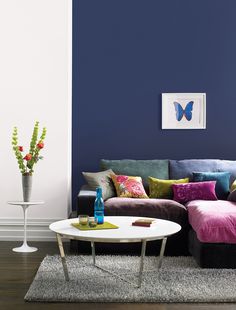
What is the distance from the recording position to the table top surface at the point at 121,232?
380 cm

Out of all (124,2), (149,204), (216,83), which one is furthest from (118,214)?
(124,2)

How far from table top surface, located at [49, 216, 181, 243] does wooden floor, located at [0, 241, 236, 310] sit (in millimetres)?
454

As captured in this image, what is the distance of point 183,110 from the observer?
6.56 m

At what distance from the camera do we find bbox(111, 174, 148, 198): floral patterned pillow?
5.71 metres

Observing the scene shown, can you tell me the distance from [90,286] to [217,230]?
1213 mm

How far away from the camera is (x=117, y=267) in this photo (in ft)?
15.1

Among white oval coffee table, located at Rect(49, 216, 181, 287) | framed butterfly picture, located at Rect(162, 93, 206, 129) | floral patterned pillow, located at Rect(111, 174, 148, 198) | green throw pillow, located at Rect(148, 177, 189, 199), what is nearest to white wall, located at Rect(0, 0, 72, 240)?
floral patterned pillow, located at Rect(111, 174, 148, 198)

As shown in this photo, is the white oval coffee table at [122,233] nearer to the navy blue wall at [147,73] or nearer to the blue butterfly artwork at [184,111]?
the navy blue wall at [147,73]

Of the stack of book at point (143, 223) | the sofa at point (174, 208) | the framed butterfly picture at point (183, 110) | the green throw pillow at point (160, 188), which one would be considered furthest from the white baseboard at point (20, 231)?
the stack of book at point (143, 223)

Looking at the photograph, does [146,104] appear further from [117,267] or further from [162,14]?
[117,267]

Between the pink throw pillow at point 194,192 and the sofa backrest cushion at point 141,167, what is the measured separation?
417 millimetres

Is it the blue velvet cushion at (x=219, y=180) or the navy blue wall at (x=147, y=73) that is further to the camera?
the navy blue wall at (x=147, y=73)

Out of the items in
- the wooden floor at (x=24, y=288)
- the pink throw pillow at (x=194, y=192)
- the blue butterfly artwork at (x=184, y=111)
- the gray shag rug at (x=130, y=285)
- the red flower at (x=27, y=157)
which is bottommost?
the wooden floor at (x=24, y=288)

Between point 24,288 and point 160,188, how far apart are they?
2.30 meters
